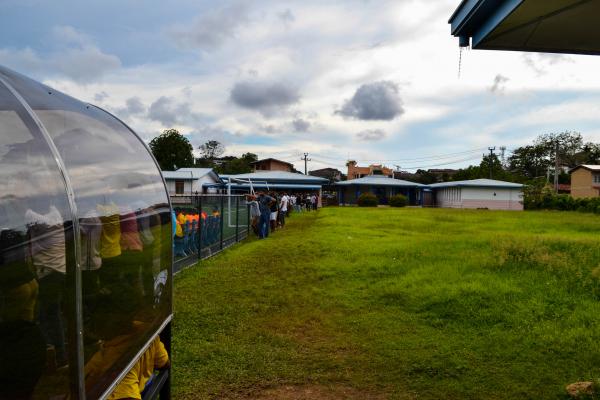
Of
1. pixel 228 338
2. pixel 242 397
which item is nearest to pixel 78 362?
pixel 242 397

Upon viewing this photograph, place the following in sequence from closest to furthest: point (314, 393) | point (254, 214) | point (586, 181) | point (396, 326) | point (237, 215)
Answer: point (314, 393) < point (396, 326) < point (237, 215) < point (254, 214) < point (586, 181)

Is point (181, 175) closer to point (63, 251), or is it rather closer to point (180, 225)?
point (180, 225)

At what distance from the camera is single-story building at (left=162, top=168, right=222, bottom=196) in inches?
1809

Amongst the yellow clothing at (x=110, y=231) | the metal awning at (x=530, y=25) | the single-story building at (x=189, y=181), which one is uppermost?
the metal awning at (x=530, y=25)

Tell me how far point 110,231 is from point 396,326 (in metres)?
4.95

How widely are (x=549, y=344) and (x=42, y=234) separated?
5.68 metres

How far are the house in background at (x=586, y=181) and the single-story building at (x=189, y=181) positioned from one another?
41407 mm

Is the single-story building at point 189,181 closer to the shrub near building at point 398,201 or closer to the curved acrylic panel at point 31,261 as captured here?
the shrub near building at point 398,201

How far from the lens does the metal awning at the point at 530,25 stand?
411 cm

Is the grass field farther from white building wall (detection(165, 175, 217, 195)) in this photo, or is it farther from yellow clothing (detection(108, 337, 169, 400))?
white building wall (detection(165, 175, 217, 195))

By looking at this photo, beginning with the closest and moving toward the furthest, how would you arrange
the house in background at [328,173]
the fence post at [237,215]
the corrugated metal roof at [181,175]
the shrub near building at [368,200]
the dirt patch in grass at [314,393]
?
the dirt patch in grass at [314,393] → the fence post at [237,215] → the corrugated metal roof at [181,175] → the shrub near building at [368,200] → the house in background at [328,173]

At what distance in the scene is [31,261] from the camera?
1.73 meters

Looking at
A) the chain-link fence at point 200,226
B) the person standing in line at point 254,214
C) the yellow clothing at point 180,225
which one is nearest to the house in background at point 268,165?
the person standing in line at point 254,214

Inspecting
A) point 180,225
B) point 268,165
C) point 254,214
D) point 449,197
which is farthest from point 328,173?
point 180,225
